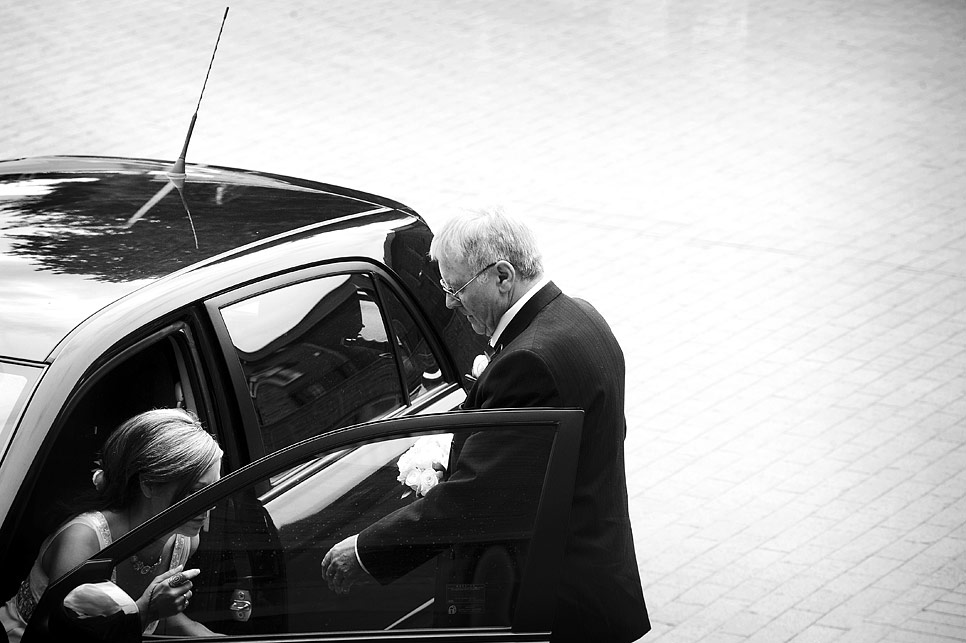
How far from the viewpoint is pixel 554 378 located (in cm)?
316

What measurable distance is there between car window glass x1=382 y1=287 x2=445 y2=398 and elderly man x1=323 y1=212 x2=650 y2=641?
721 mm

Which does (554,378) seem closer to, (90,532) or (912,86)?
(90,532)

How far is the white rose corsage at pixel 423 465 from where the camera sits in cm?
289

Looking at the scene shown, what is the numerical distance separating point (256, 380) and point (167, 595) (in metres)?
0.97

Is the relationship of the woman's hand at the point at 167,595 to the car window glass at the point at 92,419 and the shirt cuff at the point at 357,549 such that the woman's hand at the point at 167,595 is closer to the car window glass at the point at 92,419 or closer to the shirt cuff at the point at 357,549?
the shirt cuff at the point at 357,549

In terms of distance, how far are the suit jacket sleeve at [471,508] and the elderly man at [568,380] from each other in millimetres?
286

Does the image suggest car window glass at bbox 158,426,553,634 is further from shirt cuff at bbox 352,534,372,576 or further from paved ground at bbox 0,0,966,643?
paved ground at bbox 0,0,966,643

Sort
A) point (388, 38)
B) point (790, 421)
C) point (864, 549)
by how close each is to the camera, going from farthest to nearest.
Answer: point (388, 38), point (790, 421), point (864, 549)

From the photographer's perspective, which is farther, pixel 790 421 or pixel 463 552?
pixel 790 421

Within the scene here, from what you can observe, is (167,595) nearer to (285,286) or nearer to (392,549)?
(392,549)

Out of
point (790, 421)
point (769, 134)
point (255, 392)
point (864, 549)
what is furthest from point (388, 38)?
point (255, 392)

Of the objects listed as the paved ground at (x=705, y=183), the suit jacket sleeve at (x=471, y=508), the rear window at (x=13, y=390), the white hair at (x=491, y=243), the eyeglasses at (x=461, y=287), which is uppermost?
the white hair at (x=491, y=243)

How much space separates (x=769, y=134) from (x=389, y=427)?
886 cm

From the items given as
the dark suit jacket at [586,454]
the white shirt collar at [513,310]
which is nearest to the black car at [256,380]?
the dark suit jacket at [586,454]
